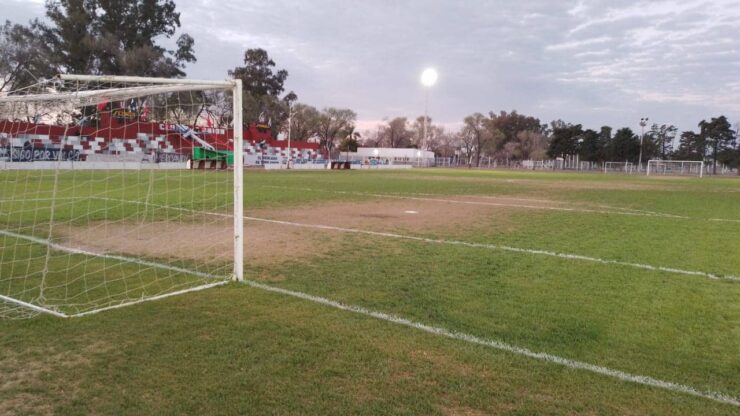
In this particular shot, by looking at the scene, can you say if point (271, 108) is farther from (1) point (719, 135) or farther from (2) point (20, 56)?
(1) point (719, 135)

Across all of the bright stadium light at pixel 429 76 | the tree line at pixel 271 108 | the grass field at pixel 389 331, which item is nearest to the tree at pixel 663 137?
the tree line at pixel 271 108

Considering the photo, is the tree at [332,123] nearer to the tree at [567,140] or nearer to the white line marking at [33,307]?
the tree at [567,140]

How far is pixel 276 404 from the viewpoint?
10.7ft

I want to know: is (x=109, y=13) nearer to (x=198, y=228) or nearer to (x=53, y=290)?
(x=198, y=228)

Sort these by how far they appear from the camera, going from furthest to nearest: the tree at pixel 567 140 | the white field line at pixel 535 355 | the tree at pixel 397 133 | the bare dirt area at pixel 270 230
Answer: the tree at pixel 397 133 → the tree at pixel 567 140 → the bare dirt area at pixel 270 230 → the white field line at pixel 535 355

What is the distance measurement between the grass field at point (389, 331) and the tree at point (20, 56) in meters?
45.5

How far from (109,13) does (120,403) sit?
6037 cm

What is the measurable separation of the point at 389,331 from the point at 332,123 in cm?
9173

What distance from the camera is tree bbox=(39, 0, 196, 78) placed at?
5044 centimetres

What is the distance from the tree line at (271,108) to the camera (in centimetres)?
4806

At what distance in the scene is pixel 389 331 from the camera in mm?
4629

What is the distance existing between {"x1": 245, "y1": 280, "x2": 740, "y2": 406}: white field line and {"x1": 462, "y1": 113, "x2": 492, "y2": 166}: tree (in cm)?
10618

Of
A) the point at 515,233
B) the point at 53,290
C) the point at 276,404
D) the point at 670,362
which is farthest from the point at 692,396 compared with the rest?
the point at 515,233

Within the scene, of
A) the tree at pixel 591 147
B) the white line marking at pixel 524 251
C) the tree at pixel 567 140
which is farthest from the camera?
the tree at pixel 567 140
